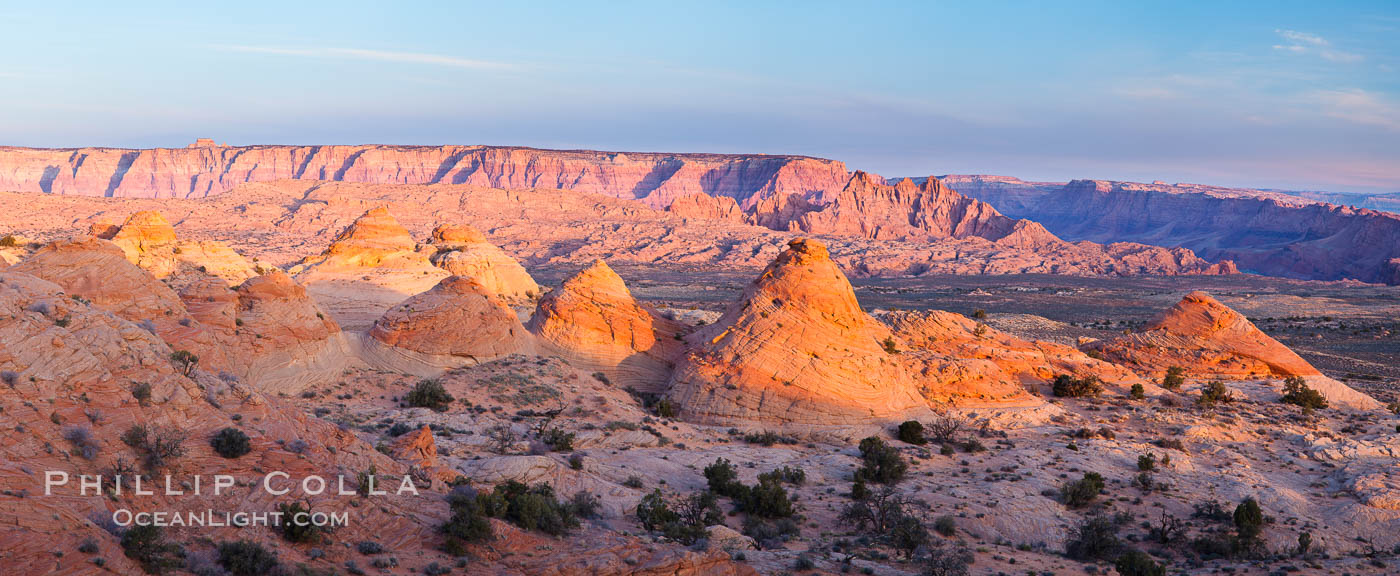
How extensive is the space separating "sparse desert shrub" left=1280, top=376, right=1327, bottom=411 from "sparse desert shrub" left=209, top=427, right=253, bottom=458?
37286mm

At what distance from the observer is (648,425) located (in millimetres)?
26609

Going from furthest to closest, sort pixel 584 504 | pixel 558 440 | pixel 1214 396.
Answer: pixel 1214 396 → pixel 558 440 → pixel 584 504

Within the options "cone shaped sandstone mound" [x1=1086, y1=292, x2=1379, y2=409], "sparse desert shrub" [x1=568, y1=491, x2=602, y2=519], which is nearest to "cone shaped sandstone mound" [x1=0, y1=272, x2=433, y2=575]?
"sparse desert shrub" [x1=568, y1=491, x2=602, y2=519]

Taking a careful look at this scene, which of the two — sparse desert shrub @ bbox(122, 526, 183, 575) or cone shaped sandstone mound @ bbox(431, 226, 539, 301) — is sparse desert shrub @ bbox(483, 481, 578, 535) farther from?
cone shaped sandstone mound @ bbox(431, 226, 539, 301)

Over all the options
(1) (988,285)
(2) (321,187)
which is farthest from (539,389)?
(2) (321,187)

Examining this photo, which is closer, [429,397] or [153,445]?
[153,445]

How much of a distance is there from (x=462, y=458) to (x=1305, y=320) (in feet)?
270

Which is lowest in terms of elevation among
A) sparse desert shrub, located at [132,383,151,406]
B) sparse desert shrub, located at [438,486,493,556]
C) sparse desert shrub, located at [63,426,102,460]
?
sparse desert shrub, located at [438,486,493,556]

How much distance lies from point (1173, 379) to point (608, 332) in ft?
81.2

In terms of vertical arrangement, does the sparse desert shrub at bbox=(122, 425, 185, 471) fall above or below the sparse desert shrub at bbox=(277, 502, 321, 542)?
above

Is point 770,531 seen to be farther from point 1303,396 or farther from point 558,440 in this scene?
point 1303,396

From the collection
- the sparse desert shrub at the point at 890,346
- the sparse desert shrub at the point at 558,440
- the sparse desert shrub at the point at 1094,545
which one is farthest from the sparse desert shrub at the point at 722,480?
the sparse desert shrub at the point at 890,346

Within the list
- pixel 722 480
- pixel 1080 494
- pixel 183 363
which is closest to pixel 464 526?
pixel 183 363

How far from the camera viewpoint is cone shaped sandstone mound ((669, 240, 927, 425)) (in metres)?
28.5
